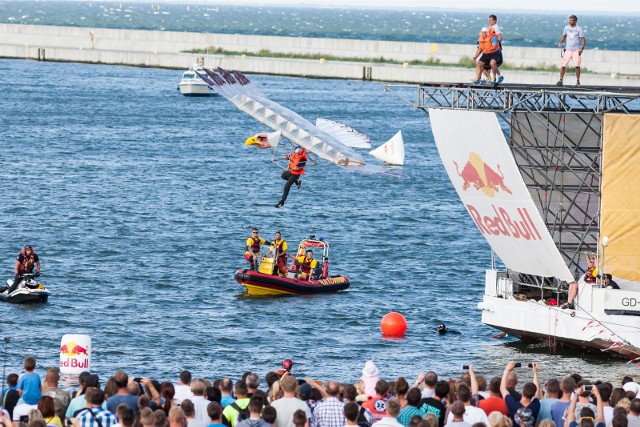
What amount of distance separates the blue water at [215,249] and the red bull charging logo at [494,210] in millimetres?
3022

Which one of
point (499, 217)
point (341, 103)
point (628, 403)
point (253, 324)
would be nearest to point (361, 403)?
point (628, 403)

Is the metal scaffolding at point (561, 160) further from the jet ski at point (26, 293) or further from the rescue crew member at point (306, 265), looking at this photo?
the jet ski at point (26, 293)

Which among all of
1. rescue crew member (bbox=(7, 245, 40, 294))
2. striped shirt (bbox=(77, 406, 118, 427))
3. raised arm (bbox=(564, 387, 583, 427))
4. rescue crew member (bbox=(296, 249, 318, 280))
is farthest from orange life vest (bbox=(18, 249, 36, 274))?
raised arm (bbox=(564, 387, 583, 427))

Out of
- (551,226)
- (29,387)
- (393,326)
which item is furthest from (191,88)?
(29,387)

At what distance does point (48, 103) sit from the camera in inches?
4259

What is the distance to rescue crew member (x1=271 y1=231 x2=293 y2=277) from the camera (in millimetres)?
36969

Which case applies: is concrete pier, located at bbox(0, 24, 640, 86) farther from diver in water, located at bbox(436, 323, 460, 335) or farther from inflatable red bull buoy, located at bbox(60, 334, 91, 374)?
inflatable red bull buoy, located at bbox(60, 334, 91, 374)

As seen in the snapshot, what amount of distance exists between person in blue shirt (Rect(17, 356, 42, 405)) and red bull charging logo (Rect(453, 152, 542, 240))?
53.1 feet

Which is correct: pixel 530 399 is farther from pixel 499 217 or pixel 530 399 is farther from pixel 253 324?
pixel 253 324

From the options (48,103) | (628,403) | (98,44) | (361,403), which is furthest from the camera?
(98,44)

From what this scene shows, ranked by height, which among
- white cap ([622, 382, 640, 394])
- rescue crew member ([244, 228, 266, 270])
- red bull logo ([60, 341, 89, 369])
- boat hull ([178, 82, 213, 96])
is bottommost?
red bull logo ([60, 341, 89, 369])

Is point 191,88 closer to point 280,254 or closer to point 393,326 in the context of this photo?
point 280,254

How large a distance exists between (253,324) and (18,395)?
743 inches

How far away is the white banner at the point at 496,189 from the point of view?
3022 centimetres
